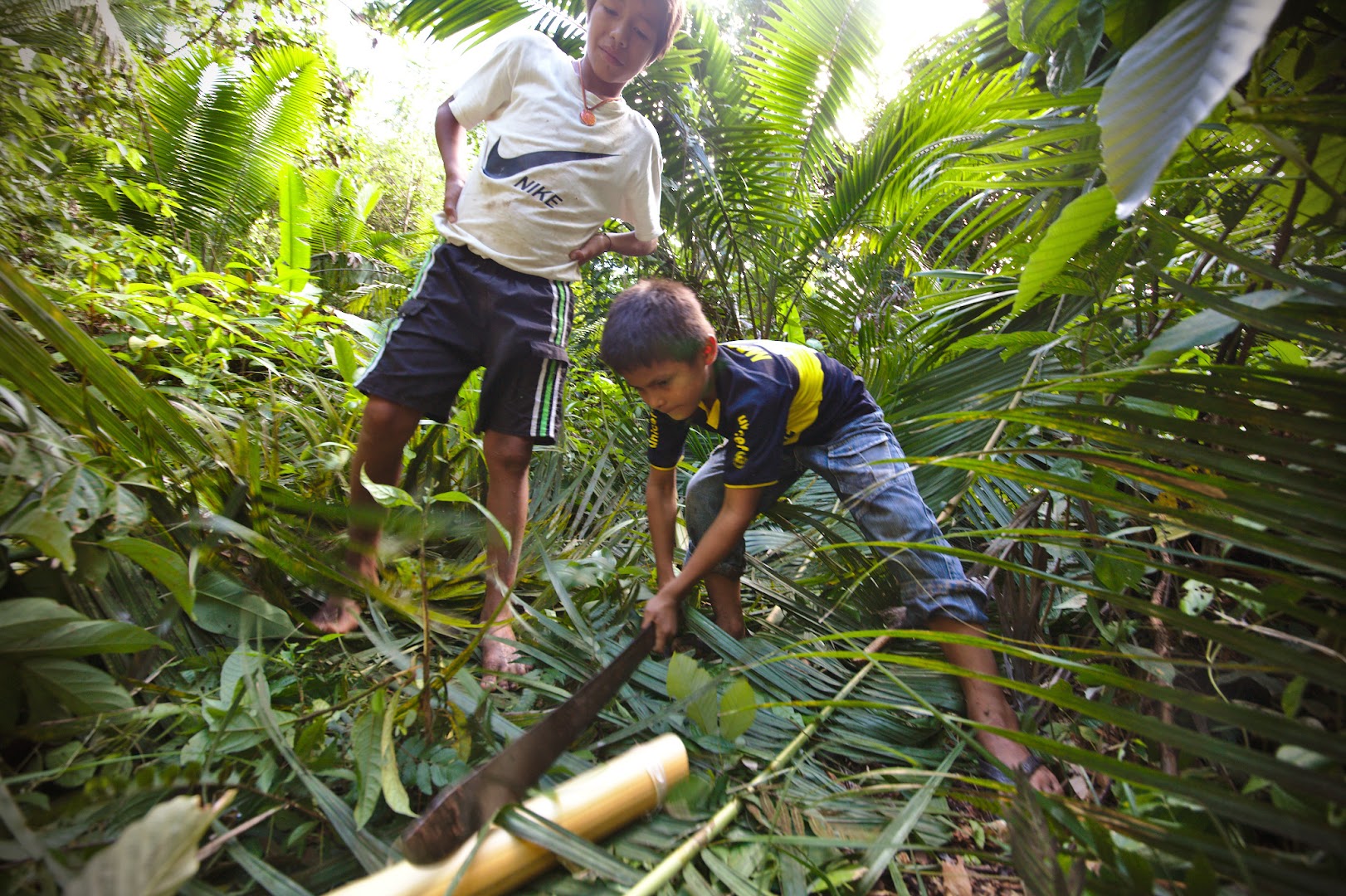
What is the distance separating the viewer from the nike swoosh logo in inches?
55.9

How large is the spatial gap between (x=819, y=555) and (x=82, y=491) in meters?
1.26

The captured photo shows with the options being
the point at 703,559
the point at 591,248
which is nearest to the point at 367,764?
the point at 703,559

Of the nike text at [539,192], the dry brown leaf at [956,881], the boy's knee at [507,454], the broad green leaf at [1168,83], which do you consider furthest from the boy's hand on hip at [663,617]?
the broad green leaf at [1168,83]

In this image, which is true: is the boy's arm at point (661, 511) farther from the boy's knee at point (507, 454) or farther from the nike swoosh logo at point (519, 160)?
the nike swoosh logo at point (519, 160)

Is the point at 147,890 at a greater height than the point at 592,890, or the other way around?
the point at 147,890

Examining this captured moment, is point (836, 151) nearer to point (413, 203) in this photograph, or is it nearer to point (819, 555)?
point (819, 555)

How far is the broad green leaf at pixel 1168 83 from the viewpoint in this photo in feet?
0.94

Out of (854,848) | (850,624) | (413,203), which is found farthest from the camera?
(413,203)

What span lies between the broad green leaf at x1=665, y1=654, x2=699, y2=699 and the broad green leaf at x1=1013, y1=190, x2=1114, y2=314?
627 mm

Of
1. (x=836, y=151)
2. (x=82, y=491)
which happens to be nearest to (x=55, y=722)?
(x=82, y=491)

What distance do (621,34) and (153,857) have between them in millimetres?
1568

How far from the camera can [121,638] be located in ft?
2.43

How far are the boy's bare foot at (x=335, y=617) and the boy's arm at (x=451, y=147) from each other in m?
0.91

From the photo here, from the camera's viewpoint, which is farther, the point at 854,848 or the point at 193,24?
the point at 193,24
